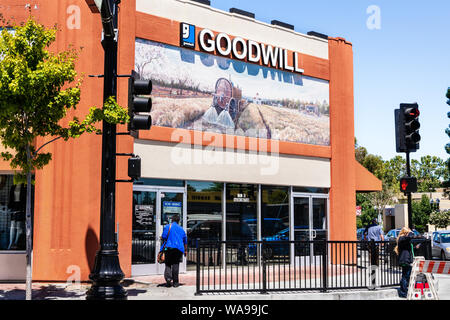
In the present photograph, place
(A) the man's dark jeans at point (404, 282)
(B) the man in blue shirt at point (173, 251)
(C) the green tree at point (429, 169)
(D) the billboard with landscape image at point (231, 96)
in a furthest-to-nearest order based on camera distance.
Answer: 1. (C) the green tree at point (429, 169)
2. (D) the billboard with landscape image at point (231, 96)
3. (B) the man in blue shirt at point (173, 251)
4. (A) the man's dark jeans at point (404, 282)

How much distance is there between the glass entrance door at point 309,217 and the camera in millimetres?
17547

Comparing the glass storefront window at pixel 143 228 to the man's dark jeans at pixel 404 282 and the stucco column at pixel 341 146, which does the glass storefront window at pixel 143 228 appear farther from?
the stucco column at pixel 341 146

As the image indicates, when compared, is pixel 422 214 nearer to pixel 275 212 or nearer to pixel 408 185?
pixel 275 212

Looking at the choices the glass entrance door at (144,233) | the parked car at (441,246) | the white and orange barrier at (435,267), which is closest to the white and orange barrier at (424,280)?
the white and orange barrier at (435,267)

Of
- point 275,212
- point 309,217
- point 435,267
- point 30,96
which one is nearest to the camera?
point 30,96

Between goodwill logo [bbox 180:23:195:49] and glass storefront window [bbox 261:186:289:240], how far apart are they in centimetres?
537

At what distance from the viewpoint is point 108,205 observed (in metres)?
8.88

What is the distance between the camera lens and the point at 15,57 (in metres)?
9.61

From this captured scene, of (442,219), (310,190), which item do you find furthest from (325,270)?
(442,219)

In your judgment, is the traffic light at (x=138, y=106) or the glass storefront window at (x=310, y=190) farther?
the glass storefront window at (x=310, y=190)

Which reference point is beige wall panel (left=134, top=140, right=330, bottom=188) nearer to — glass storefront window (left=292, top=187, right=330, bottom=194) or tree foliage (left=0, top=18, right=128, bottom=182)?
glass storefront window (left=292, top=187, right=330, bottom=194)

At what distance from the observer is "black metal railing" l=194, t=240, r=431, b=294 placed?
11.3 meters

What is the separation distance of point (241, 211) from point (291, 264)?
4.60 metres

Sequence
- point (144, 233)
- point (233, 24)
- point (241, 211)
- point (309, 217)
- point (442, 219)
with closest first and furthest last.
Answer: point (144, 233), point (241, 211), point (233, 24), point (309, 217), point (442, 219)
